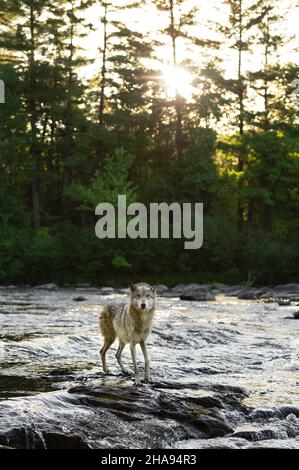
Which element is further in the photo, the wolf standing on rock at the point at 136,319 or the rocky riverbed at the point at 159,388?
the wolf standing on rock at the point at 136,319

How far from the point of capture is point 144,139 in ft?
172

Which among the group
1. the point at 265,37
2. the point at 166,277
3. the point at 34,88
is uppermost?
the point at 265,37

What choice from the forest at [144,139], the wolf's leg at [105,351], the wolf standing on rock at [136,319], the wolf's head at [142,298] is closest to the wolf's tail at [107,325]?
the wolf's leg at [105,351]

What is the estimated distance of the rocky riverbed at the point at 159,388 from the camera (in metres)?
7.79

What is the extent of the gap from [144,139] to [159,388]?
4334cm

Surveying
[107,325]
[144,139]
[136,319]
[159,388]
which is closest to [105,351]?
[107,325]

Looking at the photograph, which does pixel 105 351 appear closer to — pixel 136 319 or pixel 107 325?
pixel 107 325

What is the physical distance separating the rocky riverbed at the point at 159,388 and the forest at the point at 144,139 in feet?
78.8

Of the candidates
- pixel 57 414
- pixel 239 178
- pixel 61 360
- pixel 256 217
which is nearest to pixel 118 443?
pixel 57 414

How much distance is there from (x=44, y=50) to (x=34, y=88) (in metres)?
2.79

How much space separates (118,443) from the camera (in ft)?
24.9

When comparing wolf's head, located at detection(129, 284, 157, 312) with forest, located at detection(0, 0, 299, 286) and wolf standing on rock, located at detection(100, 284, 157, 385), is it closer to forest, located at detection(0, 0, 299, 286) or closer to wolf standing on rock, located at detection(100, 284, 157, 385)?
wolf standing on rock, located at detection(100, 284, 157, 385)

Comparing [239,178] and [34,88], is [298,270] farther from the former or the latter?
[34,88]

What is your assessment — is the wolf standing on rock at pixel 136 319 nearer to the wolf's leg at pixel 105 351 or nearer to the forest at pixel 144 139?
the wolf's leg at pixel 105 351
